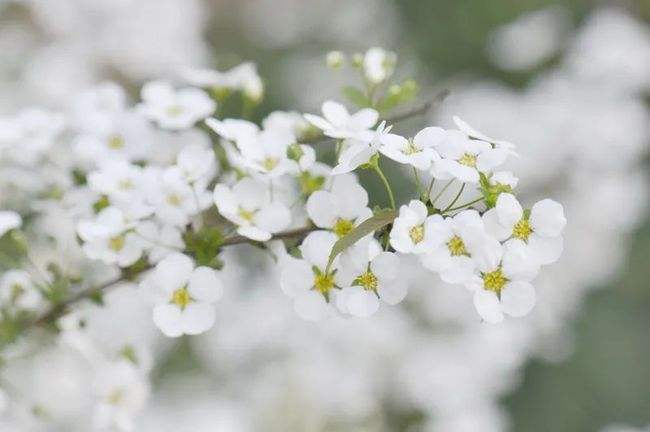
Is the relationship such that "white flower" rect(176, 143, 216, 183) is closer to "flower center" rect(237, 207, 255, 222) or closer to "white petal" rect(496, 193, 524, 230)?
"flower center" rect(237, 207, 255, 222)

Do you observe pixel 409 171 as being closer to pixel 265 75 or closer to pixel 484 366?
pixel 484 366

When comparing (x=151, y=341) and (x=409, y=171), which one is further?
(x=409, y=171)

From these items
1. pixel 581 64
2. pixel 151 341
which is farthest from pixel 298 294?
pixel 581 64

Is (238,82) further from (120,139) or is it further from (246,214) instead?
(246,214)

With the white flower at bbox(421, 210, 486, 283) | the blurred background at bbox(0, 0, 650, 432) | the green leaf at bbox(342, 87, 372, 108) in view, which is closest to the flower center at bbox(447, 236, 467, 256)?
the white flower at bbox(421, 210, 486, 283)

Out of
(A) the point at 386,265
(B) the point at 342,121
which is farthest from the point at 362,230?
(B) the point at 342,121
